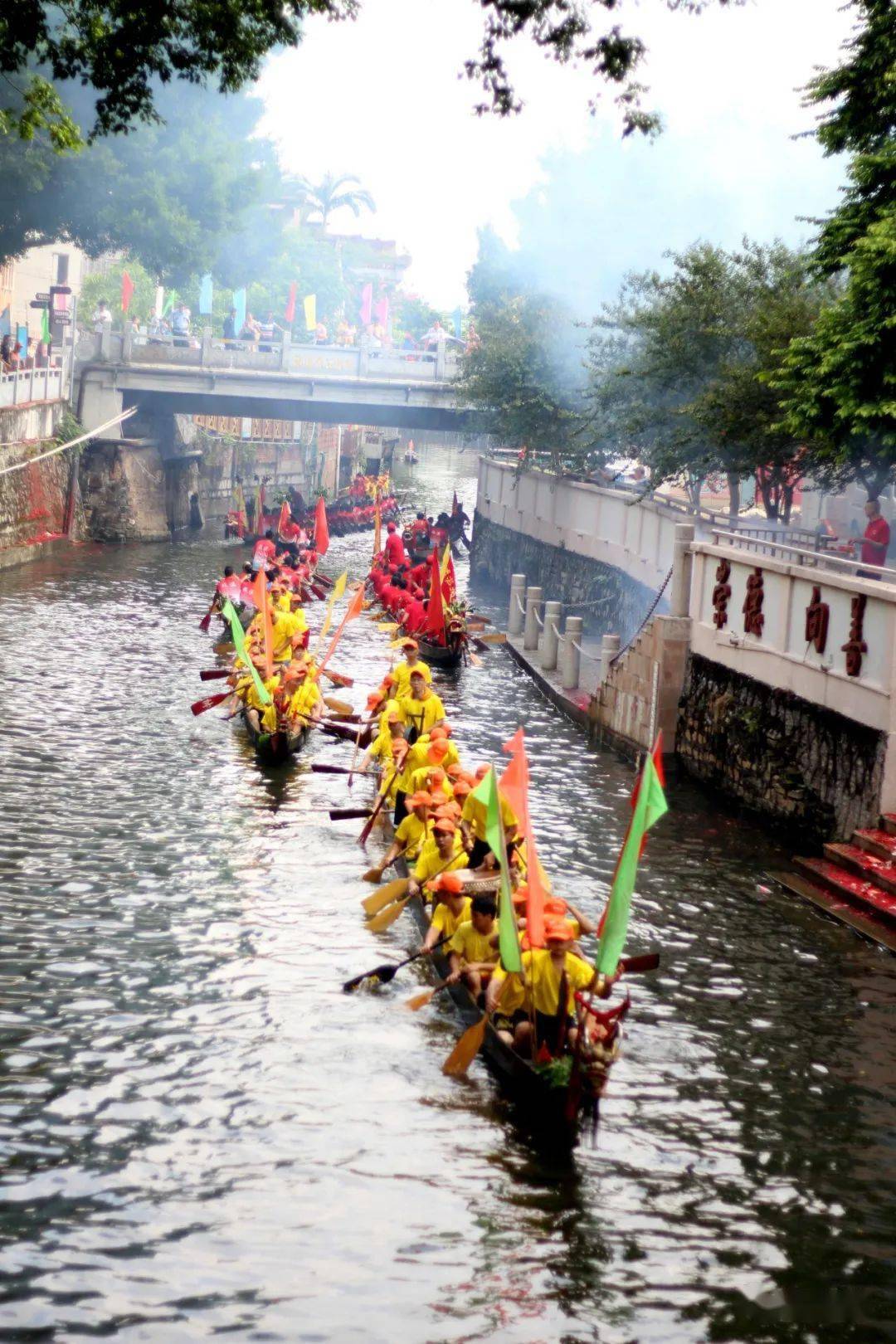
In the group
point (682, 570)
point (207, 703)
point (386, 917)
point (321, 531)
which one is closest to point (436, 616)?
point (207, 703)

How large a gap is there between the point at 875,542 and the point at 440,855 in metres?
8.15

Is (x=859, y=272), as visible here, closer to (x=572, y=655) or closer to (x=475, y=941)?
(x=475, y=941)

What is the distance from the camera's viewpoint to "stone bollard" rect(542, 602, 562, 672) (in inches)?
1225

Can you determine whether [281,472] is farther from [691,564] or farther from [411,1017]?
[411,1017]

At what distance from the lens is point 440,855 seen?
15.0 metres

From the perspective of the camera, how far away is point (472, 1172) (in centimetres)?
1072

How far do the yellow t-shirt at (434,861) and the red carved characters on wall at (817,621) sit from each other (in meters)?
5.62

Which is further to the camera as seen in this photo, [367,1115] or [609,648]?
[609,648]

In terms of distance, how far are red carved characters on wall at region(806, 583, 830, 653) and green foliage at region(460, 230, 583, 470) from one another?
23679mm

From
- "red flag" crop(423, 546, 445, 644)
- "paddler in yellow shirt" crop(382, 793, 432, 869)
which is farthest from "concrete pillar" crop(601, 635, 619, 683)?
"paddler in yellow shirt" crop(382, 793, 432, 869)

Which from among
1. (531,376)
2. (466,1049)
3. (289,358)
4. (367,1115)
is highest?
(289,358)

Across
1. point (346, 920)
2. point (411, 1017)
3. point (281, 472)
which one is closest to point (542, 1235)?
point (411, 1017)

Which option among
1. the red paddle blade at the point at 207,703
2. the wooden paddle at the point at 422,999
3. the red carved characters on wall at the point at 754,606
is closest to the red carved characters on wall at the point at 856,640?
Result: the red carved characters on wall at the point at 754,606

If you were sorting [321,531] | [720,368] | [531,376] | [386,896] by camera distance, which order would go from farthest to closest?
[321,531] < [531,376] < [720,368] < [386,896]
